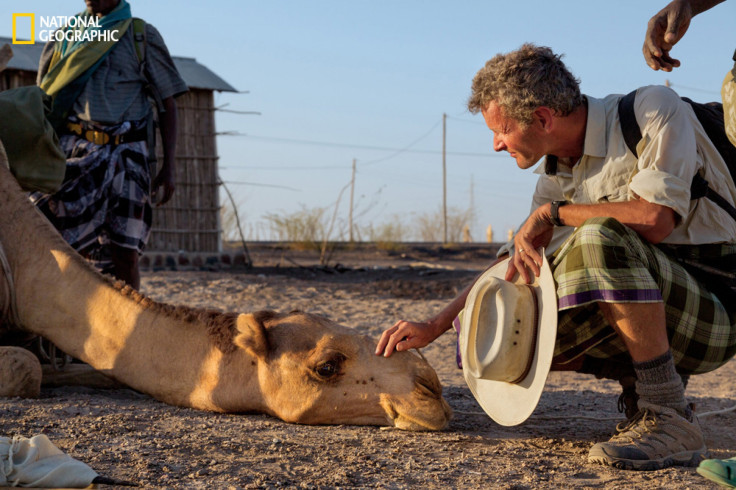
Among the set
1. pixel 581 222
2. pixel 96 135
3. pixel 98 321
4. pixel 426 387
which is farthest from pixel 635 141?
pixel 96 135

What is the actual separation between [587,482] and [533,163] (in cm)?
132

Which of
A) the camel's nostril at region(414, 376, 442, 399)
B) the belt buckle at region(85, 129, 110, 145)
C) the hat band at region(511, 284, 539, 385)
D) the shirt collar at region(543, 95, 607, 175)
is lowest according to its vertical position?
the camel's nostril at region(414, 376, 442, 399)

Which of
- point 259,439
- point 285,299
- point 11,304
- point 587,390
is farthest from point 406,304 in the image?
point 259,439

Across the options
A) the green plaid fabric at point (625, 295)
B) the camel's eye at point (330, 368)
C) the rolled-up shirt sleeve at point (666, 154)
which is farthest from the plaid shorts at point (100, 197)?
the rolled-up shirt sleeve at point (666, 154)

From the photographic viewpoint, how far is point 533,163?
3559 millimetres

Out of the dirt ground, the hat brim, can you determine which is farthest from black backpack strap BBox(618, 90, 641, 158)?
the dirt ground

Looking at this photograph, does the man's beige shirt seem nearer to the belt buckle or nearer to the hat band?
the hat band

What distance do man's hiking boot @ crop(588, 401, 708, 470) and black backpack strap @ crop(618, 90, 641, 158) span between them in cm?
100

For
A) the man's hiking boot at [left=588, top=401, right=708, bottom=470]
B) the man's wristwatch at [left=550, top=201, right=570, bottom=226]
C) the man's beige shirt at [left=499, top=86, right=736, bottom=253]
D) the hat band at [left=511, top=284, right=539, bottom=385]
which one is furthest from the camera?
the man's wristwatch at [left=550, top=201, right=570, bottom=226]

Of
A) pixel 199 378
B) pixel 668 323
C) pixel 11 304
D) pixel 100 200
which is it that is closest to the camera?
pixel 668 323

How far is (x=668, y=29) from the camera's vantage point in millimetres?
3229

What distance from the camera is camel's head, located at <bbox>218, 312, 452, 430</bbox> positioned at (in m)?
3.44

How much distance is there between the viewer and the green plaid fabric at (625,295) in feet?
10.3

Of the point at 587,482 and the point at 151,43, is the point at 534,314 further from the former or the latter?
the point at 151,43
